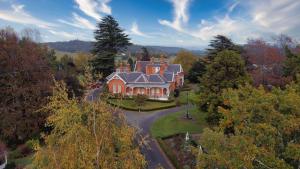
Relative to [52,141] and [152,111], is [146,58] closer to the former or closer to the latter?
[152,111]

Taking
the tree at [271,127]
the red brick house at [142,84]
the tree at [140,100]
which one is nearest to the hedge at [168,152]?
the tree at [271,127]

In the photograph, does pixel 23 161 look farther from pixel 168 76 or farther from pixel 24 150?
pixel 168 76

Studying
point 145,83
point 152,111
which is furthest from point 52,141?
point 145,83

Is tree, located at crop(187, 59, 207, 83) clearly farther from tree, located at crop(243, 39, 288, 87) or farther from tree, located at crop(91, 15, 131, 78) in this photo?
tree, located at crop(91, 15, 131, 78)

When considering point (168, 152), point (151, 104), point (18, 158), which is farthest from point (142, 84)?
point (18, 158)

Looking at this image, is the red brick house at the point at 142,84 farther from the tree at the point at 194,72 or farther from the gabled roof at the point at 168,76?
the tree at the point at 194,72
